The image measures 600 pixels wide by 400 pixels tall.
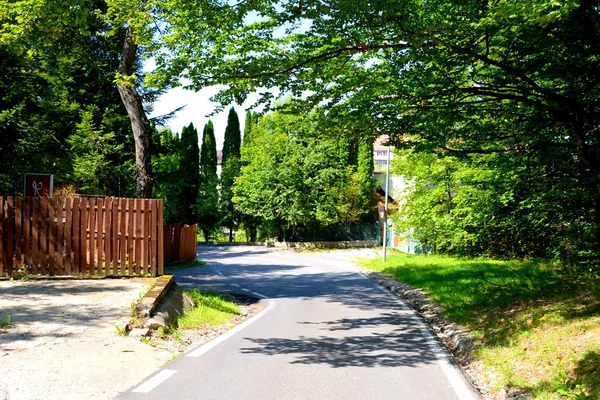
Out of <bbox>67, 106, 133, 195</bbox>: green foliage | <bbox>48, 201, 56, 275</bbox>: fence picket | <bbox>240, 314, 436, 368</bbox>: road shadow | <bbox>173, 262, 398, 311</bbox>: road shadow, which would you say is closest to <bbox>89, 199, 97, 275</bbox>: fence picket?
<bbox>48, 201, 56, 275</bbox>: fence picket

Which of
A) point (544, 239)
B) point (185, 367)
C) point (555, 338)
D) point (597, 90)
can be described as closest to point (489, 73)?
point (597, 90)

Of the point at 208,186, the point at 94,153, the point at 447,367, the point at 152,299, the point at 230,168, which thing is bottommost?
the point at 447,367

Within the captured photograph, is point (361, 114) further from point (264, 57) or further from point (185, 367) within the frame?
point (185, 367)

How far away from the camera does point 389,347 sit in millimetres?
7051

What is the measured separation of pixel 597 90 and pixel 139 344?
8288 millimetres

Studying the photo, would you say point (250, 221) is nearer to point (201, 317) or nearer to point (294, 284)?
point (294, 284)

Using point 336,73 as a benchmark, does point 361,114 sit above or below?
below

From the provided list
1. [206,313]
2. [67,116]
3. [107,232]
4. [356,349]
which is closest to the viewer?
[356,349]

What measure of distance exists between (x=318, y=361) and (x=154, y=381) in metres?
2.07

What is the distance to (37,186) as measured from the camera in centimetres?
1116

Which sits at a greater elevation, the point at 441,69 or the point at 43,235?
the point at 441,69

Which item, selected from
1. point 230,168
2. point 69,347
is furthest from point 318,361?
point 230,168

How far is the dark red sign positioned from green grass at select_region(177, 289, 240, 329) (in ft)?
13.5

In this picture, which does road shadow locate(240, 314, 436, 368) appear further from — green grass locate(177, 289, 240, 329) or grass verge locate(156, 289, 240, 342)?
green grass locate(177, 289, 240, 329)
